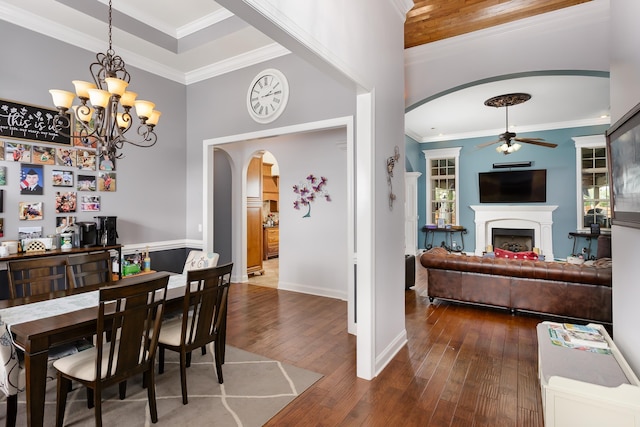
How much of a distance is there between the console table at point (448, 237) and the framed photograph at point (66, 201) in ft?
26.0

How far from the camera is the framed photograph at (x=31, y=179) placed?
3429 mm

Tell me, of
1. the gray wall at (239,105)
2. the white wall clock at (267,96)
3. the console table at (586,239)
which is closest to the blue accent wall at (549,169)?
the console table at (586,239)

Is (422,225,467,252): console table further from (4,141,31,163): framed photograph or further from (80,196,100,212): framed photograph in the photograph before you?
(4,141,31,163): framed photograph

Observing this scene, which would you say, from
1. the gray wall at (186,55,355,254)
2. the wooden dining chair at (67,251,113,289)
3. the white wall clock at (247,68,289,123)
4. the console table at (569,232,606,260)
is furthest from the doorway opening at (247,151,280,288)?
the console table at (569,232,606,260)

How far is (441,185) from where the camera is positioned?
938 cm

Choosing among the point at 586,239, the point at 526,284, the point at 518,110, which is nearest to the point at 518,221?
the point at 586,239

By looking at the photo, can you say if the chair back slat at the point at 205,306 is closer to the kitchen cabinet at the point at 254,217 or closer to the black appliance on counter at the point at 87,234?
the black appliance on counter at the point at 87,234

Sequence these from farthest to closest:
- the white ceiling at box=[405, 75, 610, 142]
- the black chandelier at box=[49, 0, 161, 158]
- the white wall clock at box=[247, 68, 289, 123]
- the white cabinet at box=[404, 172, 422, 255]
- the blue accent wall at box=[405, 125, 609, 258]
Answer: the white cabinet at box=[404, 172, 422, 255] < the blue accent wall at box=[405, 125, 609, 258] < the white ceiling at box=[405, 75, 610, 142] < the white wall clock at box=[247, 68, 289, 123] < the black chandelier at box=[49, 0, 161, 158]

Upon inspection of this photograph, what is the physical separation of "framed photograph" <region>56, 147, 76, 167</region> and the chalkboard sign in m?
0.09

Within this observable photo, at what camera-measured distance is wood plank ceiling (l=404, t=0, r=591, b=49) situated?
305cm

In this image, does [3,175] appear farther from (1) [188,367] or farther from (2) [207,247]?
(1) [188,367]

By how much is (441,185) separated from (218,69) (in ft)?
22.6

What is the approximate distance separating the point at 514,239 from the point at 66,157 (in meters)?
9.19

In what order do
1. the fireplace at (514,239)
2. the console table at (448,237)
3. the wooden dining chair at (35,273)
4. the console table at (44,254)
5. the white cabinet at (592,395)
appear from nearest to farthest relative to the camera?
the white cabinet at (592,395) → the wooden dining chair at (35,273) → the console table at (44,254) → the fireplace at (514,239) → the console table at (448,237)
